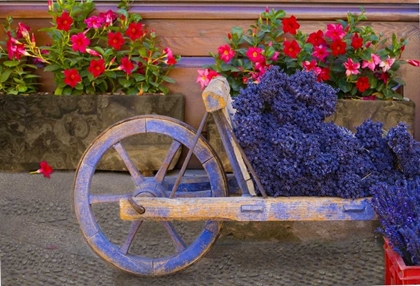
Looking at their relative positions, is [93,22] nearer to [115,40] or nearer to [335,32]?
[115,40]

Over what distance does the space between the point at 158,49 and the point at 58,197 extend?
985 mm

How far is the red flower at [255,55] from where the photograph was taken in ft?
12.0

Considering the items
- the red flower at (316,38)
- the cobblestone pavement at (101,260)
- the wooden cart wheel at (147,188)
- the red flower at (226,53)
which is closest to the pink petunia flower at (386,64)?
the red flower at (316,38)

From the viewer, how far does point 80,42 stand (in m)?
3.68

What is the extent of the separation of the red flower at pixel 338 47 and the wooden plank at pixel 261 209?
3.50ft

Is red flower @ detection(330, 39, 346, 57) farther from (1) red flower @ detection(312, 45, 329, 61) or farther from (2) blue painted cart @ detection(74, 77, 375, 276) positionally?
(2) blue painted cart @ detection(74, 77, 375, 276)

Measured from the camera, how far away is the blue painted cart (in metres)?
2.89

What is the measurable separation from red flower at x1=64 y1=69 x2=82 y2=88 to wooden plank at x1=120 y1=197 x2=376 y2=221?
106 centimetres

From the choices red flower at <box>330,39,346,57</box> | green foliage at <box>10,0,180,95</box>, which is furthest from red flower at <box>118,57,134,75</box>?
red flower at <box>330,39,346,57</box>

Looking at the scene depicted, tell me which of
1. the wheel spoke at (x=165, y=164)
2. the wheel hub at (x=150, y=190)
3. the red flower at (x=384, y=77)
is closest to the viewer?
the wheel hub at (x=150, y=190)

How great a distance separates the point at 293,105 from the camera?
294 cm

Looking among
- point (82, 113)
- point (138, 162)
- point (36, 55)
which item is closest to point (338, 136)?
point (138, 162)

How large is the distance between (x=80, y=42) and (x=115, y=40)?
0.61 feet

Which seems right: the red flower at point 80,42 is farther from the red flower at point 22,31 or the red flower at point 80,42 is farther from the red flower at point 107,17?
the red flower at point 22,31
